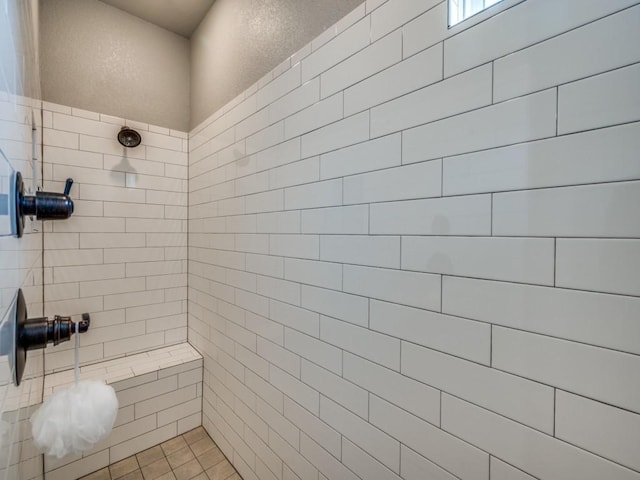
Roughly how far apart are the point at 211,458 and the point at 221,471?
0.43 ft

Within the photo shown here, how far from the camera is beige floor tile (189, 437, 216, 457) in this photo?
71.3 inches

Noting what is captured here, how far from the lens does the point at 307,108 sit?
1151mm

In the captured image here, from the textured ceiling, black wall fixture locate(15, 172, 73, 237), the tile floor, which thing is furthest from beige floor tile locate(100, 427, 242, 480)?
the textured ceiling

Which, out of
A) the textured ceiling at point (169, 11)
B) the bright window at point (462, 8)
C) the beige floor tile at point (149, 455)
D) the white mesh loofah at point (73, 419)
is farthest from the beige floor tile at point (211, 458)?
the textured ceiling at point (169, 11)

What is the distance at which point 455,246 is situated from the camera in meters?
0.72

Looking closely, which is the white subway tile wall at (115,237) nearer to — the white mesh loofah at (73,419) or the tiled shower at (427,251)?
the tiled shower at (427,251)

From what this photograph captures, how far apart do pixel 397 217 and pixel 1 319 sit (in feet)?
2.65

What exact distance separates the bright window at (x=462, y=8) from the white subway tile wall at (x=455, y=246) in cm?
3

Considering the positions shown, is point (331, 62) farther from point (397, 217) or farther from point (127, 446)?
point (127, 446)

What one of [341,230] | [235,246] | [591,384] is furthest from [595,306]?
[235,246]

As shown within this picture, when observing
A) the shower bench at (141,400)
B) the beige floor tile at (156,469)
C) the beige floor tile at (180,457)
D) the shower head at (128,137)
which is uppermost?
the shower head at (128,137)

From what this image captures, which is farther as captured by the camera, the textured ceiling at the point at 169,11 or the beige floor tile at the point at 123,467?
the textured ceiling at the point at 169,11

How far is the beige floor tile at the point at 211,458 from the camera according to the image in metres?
1.71

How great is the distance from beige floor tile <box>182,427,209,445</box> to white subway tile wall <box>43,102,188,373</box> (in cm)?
62
